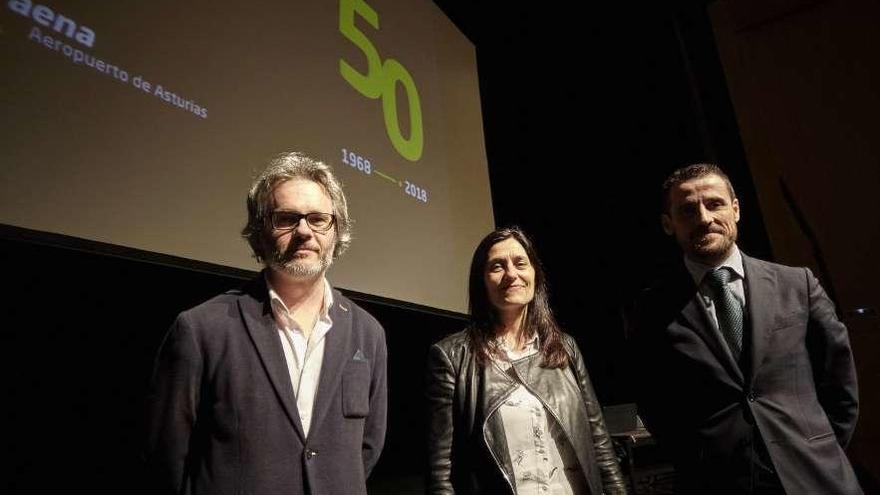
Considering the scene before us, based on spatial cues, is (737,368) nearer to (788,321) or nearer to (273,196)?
(788,321)

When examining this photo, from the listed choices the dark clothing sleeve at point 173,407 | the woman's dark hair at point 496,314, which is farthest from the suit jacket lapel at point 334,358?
the woman's dark hair at point 496,314

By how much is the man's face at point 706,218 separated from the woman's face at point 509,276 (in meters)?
0.55

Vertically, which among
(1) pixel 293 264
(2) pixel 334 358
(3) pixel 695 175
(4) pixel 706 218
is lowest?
(2) pixel 334 358

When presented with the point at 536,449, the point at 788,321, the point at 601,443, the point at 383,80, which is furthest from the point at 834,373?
the point at 383,80

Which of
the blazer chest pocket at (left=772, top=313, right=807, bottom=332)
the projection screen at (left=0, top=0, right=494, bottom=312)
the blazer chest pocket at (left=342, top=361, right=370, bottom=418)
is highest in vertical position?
the projection screen at (left=0, top=0, right=494, bottom=312)

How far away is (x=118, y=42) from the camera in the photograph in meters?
1.79

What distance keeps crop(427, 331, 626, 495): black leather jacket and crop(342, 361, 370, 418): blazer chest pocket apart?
374 mm

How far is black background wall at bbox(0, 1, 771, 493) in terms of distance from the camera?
1662 mm

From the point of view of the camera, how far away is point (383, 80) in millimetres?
3174

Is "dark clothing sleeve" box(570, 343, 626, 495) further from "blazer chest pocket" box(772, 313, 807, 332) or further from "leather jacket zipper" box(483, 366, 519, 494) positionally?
"blazer chest pocket" box(772, 313, 807, 332)

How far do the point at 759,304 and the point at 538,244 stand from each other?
3.49 m

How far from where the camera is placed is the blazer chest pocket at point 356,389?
1.34 meters

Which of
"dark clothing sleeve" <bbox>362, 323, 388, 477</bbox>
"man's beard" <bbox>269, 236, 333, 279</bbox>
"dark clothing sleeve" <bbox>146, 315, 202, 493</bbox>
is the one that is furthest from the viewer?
"dark clothing sleeve" <bbox>362, 323, 388, 477</bbox>

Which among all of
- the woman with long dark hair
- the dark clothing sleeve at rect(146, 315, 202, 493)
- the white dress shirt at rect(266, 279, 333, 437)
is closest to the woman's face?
the woman with long dark hair
